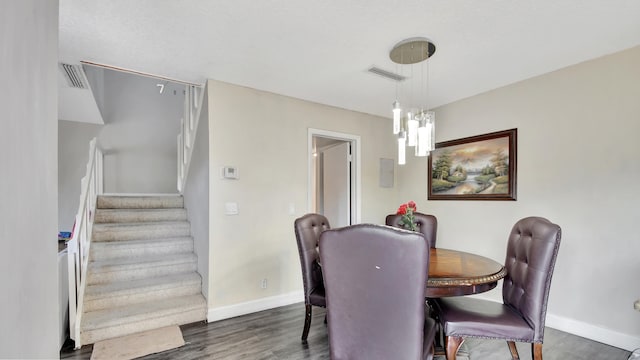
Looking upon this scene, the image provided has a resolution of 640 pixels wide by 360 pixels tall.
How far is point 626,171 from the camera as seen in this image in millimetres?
2328

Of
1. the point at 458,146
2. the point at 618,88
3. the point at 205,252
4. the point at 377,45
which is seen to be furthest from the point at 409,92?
the point at 205,252

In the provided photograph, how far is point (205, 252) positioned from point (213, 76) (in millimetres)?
1797

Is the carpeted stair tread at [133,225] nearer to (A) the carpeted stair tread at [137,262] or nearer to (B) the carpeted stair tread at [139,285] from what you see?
(A) the carpeted stair tread at [137,262]

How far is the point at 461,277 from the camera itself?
5.51 feet

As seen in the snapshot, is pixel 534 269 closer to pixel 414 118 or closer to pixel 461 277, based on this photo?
pixel 461 277

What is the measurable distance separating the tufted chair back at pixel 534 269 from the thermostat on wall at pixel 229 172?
2.53m

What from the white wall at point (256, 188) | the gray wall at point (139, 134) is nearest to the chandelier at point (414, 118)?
the white wall at point (256, 188)

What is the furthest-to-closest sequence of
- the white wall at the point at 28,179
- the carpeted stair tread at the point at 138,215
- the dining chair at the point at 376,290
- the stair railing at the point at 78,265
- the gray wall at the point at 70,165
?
the gray wall at the point at 70,165 → the carpeted stair tread at the point at 138,215 → the stair railing at the point at 78,265 → the dining chair at the point at 376,290 → the white wall at the point at 28,179

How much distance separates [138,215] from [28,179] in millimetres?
3385

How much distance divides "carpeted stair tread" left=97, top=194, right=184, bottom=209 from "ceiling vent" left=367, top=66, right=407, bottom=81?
310cm

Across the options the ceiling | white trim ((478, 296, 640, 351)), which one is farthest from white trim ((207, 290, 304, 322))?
white trim ((478, 296, 640, 351))

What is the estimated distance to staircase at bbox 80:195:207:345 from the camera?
8.43 ft

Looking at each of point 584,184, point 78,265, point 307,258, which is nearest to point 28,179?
point 307,258

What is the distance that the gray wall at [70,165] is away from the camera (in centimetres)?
462
